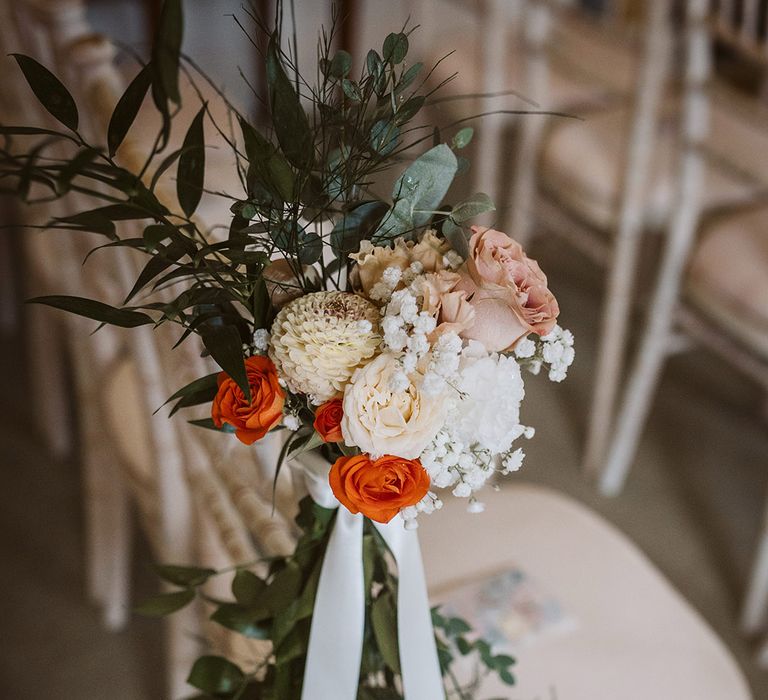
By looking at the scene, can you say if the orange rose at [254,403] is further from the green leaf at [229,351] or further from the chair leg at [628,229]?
the chair leg at [628,229]

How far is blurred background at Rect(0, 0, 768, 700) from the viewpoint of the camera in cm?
155

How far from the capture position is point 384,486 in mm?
555

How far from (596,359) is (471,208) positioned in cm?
185

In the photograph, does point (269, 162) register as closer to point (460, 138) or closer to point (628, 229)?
point (460, 138)

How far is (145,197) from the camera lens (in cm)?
54

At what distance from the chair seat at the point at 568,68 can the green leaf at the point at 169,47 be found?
71.5 inches

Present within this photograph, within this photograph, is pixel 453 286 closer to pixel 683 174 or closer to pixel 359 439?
pixel 359 439

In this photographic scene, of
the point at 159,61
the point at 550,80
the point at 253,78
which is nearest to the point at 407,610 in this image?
the point at 159,61

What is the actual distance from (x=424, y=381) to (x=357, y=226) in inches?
5.5

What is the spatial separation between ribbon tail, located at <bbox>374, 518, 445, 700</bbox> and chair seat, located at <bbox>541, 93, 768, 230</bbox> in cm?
122

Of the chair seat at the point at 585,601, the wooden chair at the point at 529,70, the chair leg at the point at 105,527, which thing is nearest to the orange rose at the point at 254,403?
the chair seat at the point at 585,601

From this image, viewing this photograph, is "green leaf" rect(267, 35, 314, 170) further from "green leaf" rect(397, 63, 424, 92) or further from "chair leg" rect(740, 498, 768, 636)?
"chair leg" rect(740, 498, 768, 636)

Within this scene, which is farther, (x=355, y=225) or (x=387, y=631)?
(x=387, y=631)

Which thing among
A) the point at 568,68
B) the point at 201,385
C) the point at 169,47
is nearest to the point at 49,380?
the point at 568,68
